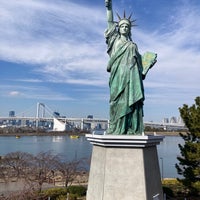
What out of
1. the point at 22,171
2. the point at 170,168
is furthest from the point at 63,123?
the point at 22,171

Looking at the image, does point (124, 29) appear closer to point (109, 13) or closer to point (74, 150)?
point (109, 13)

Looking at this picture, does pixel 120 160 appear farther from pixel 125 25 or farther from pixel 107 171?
pixel 125 25

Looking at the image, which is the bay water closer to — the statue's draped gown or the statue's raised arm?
the statue's draped gown

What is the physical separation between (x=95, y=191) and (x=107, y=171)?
569mm

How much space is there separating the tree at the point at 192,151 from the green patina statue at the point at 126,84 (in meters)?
3.32

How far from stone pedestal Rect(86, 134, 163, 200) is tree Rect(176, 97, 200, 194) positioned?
11.2ft

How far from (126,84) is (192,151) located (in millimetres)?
4096

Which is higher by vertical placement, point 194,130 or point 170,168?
point 194,130

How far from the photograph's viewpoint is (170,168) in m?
24.9

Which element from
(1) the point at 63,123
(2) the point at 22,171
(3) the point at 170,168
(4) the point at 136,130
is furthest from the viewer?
(1) the point at 63,123

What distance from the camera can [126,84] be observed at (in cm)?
673

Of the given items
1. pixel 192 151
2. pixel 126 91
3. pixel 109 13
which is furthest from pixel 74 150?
pixel 126 91

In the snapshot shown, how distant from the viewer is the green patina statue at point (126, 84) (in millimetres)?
6672

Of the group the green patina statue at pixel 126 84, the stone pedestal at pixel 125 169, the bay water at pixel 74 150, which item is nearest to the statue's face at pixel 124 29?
the green patina statue at pixel 126 84
